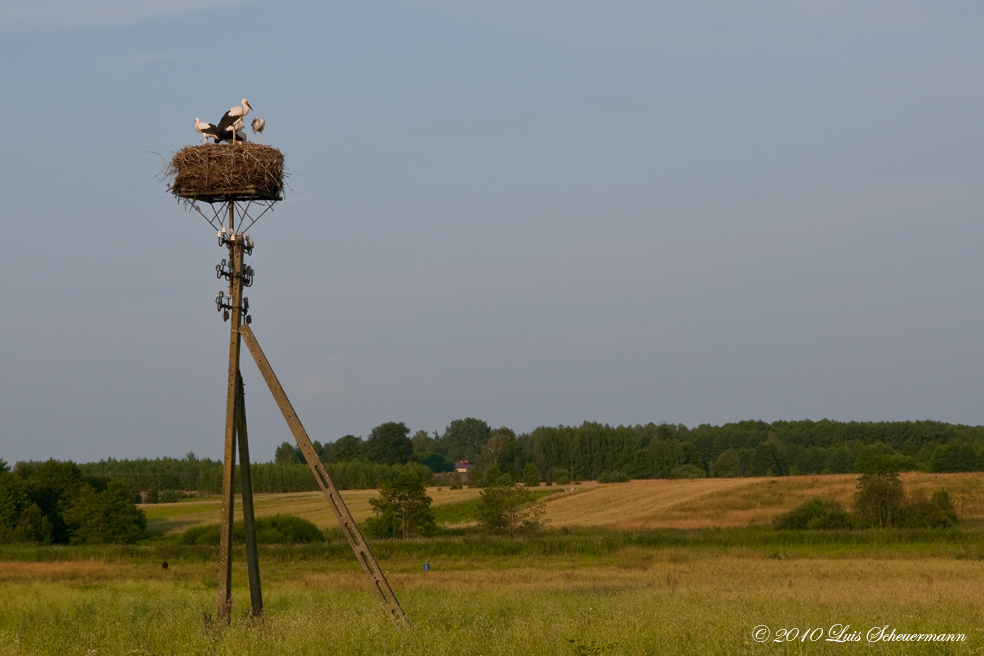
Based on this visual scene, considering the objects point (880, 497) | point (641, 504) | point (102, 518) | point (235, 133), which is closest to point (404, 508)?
point (641, 504)

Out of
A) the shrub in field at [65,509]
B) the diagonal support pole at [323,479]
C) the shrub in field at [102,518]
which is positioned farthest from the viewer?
the shrub in field at [102,518]

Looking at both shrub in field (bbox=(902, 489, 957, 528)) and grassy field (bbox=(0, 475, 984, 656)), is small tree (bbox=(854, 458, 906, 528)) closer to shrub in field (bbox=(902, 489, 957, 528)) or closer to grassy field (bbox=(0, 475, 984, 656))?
shrub in field (bbox=(902, 489, 957, 528))

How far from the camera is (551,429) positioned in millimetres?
143000

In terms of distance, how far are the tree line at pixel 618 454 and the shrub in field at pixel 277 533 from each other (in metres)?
43.7

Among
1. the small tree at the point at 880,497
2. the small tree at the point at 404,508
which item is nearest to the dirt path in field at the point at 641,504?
the small tree at the point at 880,497

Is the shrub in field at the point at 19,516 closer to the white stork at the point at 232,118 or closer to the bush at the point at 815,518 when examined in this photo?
the bush at the point at 815,518

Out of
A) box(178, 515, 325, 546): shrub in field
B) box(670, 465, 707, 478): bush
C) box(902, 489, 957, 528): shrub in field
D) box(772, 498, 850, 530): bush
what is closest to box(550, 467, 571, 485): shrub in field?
box(670, 465, 707, 478): bush

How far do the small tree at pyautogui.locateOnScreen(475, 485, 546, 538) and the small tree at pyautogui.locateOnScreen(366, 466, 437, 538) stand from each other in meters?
4.80

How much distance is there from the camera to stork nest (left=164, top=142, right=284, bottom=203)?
15672 mm

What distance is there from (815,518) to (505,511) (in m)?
16.3

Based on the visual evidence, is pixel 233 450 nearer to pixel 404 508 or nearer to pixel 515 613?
pixel 515 613

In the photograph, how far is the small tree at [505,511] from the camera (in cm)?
5259

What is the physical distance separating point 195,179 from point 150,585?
17.0m

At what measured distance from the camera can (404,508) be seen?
5691 cm
